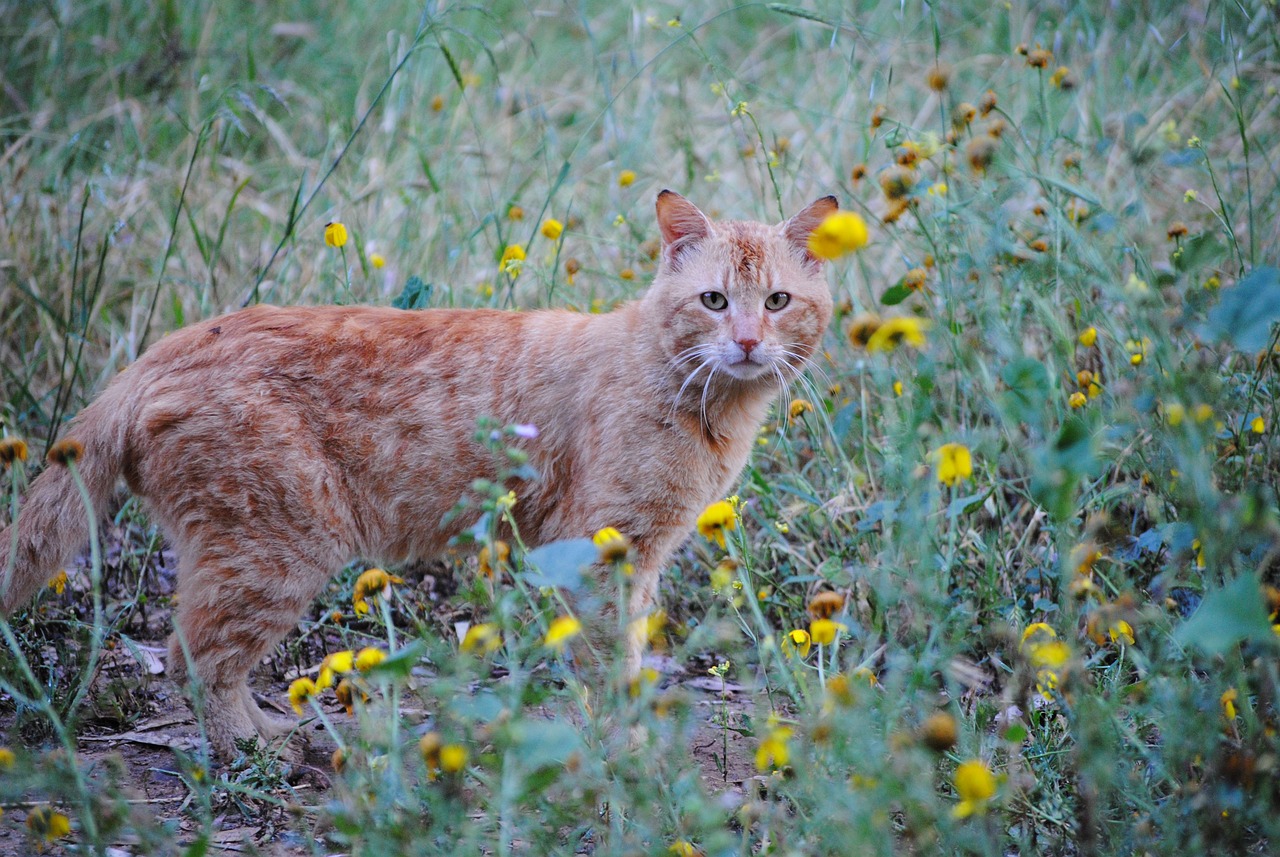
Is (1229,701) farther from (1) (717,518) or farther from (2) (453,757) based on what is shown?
(2) (453,757)

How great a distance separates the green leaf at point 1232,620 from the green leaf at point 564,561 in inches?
37.1

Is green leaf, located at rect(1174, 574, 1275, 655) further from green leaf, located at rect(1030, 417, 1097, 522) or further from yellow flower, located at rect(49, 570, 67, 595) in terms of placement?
yellow flower, located at rect(49, 570, 67, 595)

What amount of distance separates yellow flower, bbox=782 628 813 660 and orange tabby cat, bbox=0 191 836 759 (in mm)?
495

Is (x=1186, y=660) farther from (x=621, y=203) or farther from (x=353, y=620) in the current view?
(x=621, y=203)

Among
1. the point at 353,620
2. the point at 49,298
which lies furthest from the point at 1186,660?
the point at 49,298

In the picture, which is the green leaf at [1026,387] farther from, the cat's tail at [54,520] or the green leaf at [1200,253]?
the cat's tail at [54,520]

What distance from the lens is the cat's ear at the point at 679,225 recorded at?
326 centimetres

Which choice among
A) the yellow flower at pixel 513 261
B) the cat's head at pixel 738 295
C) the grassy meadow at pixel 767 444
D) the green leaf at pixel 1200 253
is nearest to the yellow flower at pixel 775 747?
the grassy meadow at pixel 767 444

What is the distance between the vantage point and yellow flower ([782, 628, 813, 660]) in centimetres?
204

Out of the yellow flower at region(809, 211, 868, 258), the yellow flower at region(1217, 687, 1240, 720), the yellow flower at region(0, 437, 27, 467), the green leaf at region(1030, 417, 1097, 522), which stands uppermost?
the yellow flower at region(809, 211, 868, 258)

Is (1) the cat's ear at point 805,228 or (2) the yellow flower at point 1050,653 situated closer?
(2) the yellow flower at point 1050,653

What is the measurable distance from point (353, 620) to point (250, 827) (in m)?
1.15

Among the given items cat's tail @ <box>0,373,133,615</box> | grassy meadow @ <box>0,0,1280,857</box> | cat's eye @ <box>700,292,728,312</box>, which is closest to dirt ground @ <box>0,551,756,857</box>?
grassy meadow @ <box>0,0,1280,857</box>

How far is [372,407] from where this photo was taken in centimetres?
308
